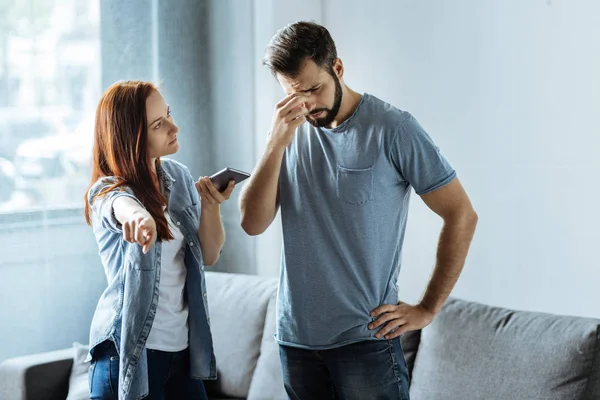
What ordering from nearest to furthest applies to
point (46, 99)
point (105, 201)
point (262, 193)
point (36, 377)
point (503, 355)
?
1. point (105, 201)
2. point (262, 193)
3. point (503, 355)
4. point (36, 377)
5. point (46, 99)

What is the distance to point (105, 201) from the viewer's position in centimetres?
176

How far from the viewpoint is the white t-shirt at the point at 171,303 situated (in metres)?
1.87

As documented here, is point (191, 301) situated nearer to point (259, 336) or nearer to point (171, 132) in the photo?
point (171, 132)

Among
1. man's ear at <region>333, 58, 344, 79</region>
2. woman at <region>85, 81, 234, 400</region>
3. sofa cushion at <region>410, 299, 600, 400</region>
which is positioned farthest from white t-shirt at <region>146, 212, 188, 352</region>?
sofa cushion at <region>410, 299, 600, 400</region>

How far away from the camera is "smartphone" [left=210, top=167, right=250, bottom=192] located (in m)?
1.93

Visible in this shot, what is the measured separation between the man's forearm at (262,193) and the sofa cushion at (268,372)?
1.01m

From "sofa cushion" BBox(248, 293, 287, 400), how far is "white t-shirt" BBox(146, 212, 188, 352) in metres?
0.96

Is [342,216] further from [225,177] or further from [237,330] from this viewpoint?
[237,330]

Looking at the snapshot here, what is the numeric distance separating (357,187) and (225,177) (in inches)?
14.1

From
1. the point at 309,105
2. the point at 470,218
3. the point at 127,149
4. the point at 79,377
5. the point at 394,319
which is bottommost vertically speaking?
the point at 79,377

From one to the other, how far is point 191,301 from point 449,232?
0.65 metres

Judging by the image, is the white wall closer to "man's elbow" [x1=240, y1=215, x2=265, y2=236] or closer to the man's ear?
the man's ear

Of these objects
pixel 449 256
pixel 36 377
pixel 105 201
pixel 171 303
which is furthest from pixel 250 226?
pixel 36 377

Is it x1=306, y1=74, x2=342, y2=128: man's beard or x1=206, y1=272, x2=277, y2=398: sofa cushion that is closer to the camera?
x1=306, y1=74, x2=342, y2=128: man's beard
